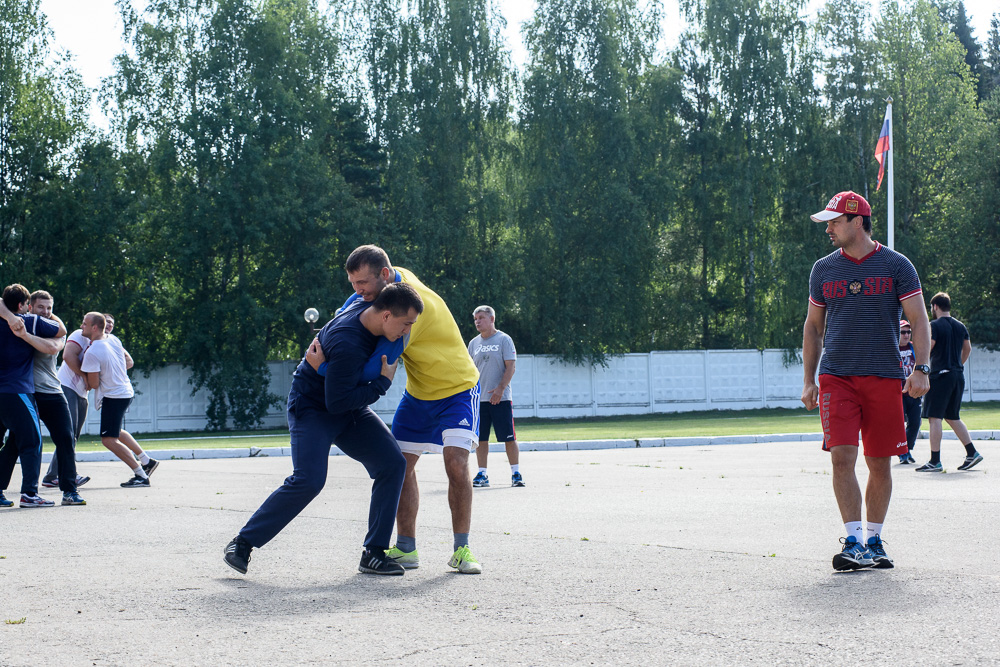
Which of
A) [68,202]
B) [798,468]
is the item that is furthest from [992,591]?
[68,202]

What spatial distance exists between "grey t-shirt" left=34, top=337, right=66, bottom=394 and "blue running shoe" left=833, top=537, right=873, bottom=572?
747 cm

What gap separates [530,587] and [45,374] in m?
6.57

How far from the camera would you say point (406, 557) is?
647 centimetres

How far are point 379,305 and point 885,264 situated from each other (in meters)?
2.87

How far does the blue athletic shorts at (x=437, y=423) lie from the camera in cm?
650

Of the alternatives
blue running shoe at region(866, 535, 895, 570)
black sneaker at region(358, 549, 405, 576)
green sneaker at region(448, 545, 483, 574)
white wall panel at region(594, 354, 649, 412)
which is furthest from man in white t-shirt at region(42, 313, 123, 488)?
white wall panel at region(594, 354, 649, 412)

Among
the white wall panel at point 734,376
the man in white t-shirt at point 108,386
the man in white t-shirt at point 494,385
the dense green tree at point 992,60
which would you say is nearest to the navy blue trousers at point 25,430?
the man in white t-shirt at point 108,386

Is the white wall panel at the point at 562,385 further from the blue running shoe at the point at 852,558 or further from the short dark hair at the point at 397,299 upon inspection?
the short dark hair at the point at 397,299

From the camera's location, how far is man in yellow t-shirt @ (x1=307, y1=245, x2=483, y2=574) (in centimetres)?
641

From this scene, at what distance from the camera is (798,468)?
13242mm

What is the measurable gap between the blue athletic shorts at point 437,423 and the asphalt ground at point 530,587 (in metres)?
0.72

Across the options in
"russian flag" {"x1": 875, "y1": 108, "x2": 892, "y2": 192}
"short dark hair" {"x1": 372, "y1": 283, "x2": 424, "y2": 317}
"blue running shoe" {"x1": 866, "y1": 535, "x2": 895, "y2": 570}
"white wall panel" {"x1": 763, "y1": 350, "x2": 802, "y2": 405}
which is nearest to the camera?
"short dark hair" {"x1": 372, "y1": 283, "x2": 424, "y2": 317}

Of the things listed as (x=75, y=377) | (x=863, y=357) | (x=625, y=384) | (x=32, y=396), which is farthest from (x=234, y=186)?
(x=863, y=357)

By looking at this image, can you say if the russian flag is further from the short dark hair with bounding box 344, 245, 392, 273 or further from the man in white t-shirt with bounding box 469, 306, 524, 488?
the short dark hair with bounding box 344, 245, 392, 273
